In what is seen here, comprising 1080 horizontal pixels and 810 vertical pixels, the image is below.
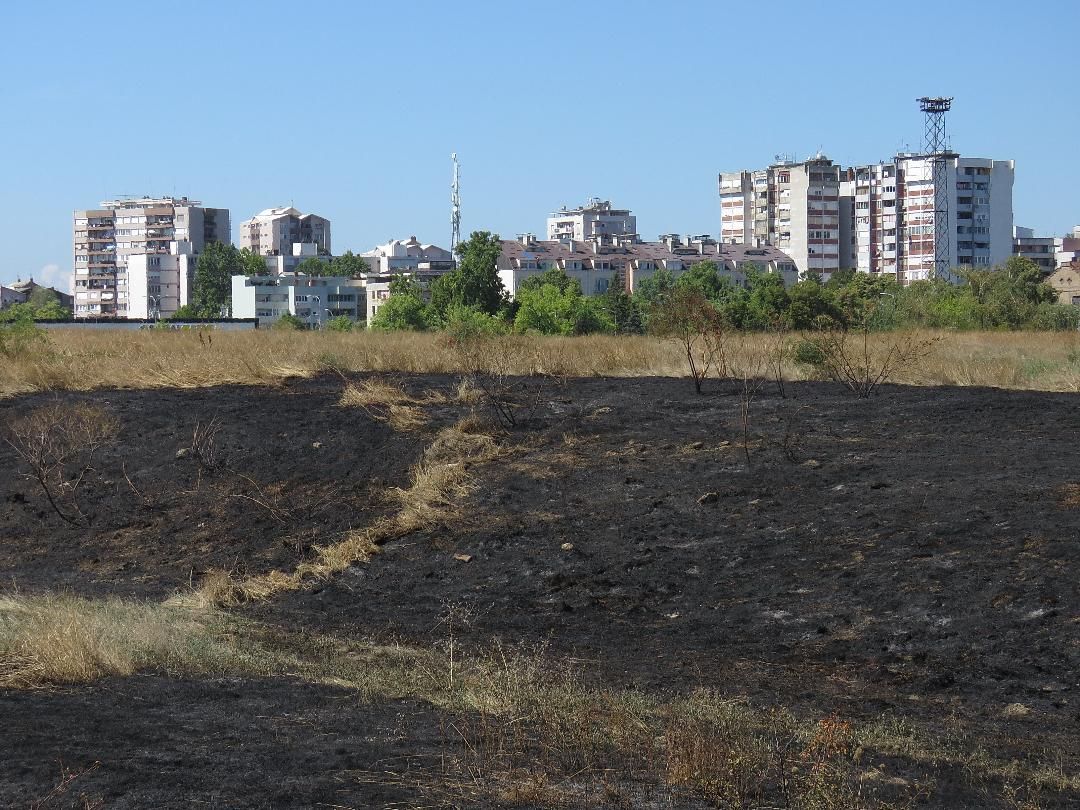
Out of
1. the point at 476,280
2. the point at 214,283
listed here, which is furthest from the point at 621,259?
the point at 476,280

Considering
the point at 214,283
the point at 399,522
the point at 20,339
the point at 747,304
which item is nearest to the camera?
the point at 399,522

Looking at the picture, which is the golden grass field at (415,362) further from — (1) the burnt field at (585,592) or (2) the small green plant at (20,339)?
(1) the burnt field at (585,592)

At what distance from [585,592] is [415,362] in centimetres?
1328

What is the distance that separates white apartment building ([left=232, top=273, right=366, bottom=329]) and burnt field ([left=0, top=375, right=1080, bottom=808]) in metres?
123

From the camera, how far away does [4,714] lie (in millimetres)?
6652

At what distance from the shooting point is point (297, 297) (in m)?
140

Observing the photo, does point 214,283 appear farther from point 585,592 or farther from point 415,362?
point 585,592

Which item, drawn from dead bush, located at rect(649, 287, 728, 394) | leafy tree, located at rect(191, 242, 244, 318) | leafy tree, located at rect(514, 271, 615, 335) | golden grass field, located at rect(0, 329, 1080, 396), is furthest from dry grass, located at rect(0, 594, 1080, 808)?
leafy tree, located at rect(191, 242, 244, 318)

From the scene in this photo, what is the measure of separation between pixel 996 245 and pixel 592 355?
435 ft

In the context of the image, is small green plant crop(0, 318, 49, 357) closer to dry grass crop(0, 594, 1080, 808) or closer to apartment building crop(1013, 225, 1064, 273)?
dry grass crop(0, 594, 1080, 808)

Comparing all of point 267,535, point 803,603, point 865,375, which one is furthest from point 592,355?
point 803,603

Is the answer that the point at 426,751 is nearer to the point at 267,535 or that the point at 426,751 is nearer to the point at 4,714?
the point at 4,714

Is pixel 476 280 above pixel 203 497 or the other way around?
above

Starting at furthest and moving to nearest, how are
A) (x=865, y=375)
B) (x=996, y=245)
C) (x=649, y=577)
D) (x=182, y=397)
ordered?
(x=996, y=245), (x=182, y=397), (x=865, y=375), (x=649, y=577)
